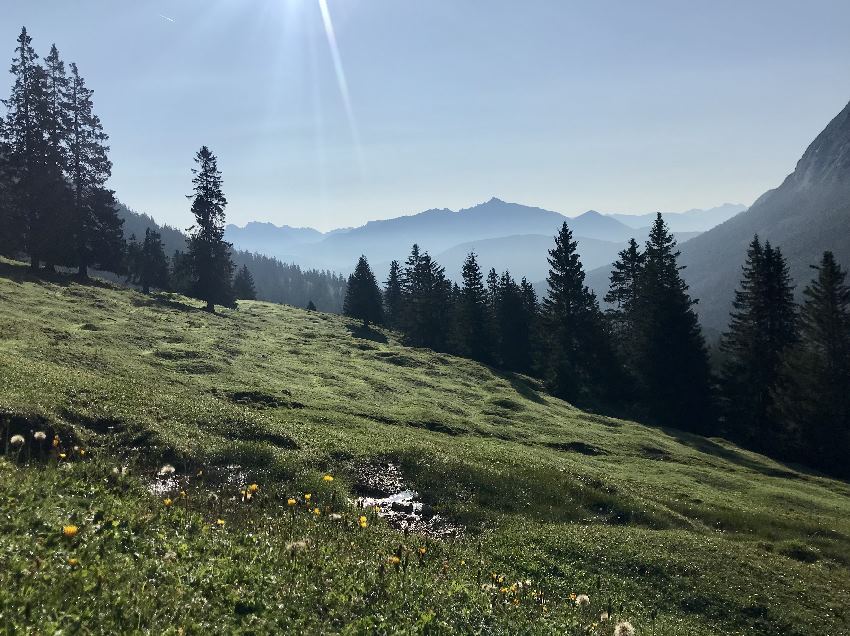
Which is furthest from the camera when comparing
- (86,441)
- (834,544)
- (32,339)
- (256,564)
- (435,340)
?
(435,340)

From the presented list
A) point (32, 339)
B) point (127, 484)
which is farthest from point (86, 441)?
point (32, 339)

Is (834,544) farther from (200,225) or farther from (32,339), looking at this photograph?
(200,225)

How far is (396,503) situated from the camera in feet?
57.6

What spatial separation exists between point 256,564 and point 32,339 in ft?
89.9

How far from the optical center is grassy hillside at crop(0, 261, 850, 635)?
322 inches

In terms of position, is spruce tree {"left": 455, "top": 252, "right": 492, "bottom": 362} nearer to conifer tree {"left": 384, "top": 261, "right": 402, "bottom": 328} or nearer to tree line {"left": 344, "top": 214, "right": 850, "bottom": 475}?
tree line {"left": 344, "top": 214, "right": 850, "bottom": 475}

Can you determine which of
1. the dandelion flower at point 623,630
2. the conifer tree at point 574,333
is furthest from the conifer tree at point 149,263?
the dandelion flower at point 623,630

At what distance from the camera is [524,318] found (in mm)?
80438

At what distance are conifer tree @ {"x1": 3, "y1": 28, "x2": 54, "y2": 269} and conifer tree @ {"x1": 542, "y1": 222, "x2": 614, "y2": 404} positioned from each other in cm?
5706

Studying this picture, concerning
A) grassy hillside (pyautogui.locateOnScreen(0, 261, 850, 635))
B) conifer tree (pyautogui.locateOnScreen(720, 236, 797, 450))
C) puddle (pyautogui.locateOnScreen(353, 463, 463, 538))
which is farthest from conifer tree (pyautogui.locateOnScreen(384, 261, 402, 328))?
puddle (pyautogui.locateOnScreen(353, 463, 463, 538))

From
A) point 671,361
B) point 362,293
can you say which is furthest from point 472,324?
point 671,361

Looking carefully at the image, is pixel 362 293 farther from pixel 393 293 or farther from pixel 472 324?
pixel 472 324

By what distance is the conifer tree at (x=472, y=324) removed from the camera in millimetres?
73750

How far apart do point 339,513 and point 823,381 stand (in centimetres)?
5140
